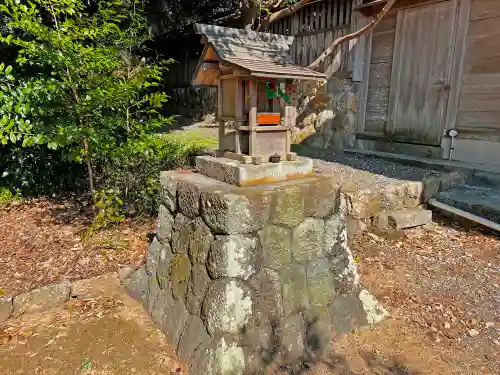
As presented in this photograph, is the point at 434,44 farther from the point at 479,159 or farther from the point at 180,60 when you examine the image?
the point at 180,60

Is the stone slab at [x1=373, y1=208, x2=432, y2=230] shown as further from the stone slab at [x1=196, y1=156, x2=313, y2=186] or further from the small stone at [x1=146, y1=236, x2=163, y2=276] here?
the small stone at [x1=146, y1=236, x2=163, y2=276]

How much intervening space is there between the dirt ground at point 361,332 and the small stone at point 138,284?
0.09m

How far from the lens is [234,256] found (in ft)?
8.99

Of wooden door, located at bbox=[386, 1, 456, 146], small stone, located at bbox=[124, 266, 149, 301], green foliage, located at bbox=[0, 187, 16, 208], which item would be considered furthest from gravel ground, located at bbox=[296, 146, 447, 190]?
green foliage, located at bbox=[0, 187, 16, 208]

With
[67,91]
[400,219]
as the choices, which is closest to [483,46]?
[400,219]

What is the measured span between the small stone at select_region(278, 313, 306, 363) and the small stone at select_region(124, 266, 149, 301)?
1.38m

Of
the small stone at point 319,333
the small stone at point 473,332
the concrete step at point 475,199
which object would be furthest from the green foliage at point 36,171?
the concrete step at point 475,199

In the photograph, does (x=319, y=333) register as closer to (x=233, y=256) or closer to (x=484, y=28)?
(x=233, y=256)

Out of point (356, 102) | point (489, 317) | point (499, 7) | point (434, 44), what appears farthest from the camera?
point (356, 102)

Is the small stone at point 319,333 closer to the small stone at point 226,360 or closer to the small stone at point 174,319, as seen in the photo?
the small stone at point 226,360

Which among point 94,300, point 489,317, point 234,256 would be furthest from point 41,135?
point 489,317

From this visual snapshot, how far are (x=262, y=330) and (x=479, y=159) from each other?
522 cm

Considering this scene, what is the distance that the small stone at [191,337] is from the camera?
280 cm

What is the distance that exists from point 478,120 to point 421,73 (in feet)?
4.51
